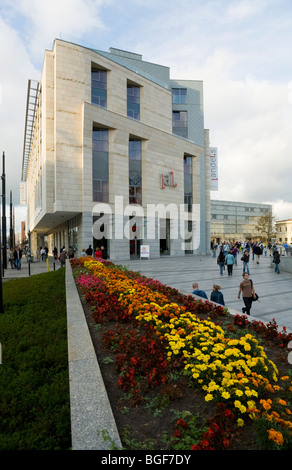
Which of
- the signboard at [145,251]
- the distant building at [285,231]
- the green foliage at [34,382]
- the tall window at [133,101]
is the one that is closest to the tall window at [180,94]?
the tall window at [133,101]

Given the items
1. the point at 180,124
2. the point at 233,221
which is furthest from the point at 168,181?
the point at 233,221

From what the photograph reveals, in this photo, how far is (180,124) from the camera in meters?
46.2

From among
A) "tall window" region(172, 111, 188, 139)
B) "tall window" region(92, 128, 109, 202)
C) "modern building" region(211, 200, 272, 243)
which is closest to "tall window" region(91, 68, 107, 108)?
"tall window" region(92, 128, 109, 202)

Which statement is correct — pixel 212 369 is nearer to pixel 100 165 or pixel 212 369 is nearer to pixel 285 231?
pixel 100 165

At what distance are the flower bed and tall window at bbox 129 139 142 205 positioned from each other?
28.2m

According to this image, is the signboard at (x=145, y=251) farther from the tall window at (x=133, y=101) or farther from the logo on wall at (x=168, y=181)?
A: the tall window at (x=133, y=101)

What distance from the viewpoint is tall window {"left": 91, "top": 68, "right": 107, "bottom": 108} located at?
32531 mm

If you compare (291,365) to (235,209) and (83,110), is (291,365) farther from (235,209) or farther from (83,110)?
(235,209)

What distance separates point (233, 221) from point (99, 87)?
83010 millimetres

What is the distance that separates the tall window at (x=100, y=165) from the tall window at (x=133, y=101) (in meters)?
6.29

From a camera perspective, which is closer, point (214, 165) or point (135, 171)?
point (135, 171)

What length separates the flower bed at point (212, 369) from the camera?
2.64m
